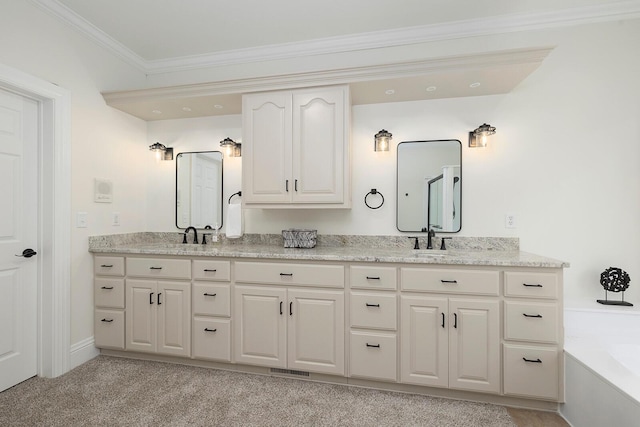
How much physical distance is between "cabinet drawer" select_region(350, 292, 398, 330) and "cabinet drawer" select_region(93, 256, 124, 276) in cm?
192

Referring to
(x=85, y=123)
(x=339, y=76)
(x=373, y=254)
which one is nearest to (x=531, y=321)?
(x=373, y=254)

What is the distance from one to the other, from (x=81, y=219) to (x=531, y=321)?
3342 millimetres

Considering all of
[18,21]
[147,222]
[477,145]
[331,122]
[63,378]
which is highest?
[18,21]

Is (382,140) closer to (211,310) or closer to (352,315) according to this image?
(352,315)

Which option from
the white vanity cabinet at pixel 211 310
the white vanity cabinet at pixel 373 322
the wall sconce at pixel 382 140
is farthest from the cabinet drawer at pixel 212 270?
the wall sconce at pixel 382 140

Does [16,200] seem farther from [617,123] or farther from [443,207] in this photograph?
[617,123]

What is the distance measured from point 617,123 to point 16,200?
4.43 meters

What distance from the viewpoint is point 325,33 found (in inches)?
106

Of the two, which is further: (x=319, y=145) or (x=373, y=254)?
(x=319, y=145)

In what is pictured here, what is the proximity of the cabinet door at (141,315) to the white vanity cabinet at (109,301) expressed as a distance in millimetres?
72

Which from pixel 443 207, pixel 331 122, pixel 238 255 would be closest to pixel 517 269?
pixel 443 207

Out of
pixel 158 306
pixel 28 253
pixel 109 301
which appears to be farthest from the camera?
pixel 109 301

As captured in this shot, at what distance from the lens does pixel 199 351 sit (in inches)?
95.0

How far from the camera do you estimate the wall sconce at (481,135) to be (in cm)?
245
